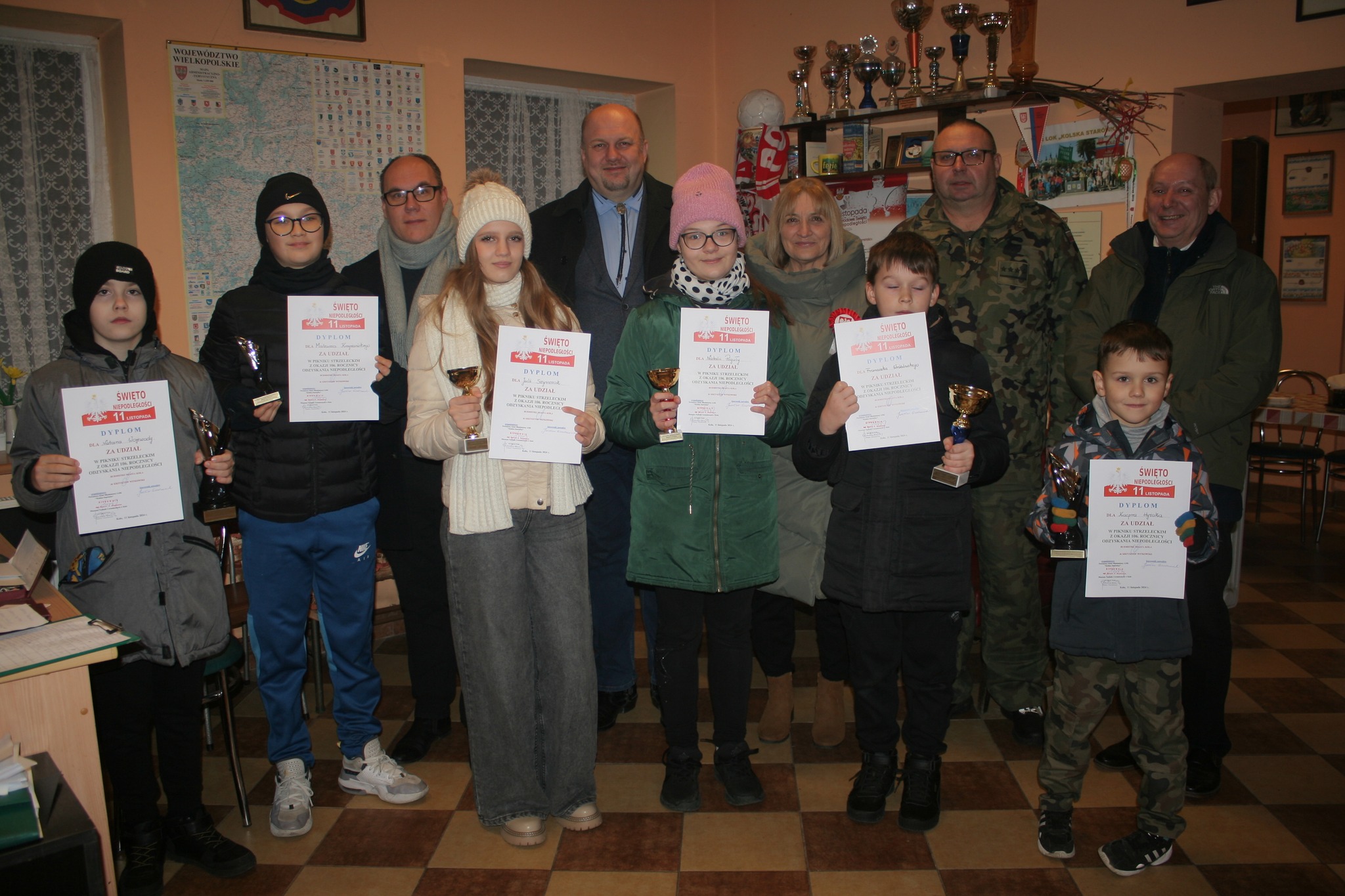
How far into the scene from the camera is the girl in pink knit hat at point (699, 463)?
2586 mm

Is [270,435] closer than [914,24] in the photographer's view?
Yes

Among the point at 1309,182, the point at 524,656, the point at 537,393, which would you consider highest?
the point at 1309,182

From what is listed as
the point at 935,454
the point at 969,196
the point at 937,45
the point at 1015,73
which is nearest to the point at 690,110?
the point at 937,45

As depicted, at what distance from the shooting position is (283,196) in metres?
2.62

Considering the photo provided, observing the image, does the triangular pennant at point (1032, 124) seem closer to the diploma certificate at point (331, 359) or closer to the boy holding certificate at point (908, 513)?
the boy holding certificate at point (908, 513)

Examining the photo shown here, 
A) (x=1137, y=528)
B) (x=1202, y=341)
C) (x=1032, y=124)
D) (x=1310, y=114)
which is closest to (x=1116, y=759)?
(x=1137, y=528)

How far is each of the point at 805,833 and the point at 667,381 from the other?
4.47ft

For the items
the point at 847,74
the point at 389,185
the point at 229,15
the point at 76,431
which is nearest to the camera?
the point at 76,431

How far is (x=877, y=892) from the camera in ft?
7.91

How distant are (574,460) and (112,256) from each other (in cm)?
130

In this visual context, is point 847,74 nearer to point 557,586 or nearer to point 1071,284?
point 1071,284

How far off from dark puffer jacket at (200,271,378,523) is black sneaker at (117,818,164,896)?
0.88 metres

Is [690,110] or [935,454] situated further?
[690,110]

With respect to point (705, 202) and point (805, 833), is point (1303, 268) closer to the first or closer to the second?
point (705, 202)
